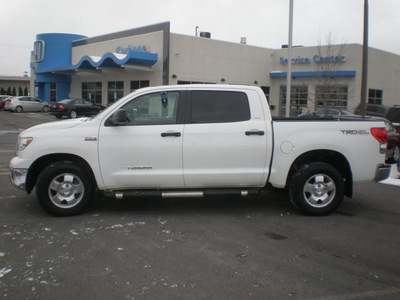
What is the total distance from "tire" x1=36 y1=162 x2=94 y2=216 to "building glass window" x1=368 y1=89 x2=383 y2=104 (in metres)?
30.0

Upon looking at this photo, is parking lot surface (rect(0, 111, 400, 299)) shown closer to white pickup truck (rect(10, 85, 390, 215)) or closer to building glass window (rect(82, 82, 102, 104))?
white pickup truck (rect(10, 85, 390, 215))

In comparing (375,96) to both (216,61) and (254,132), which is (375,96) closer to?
(216,61)

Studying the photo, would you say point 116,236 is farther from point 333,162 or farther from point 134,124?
point 333,162

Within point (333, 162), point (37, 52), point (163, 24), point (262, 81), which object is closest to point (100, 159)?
point (333, 162)

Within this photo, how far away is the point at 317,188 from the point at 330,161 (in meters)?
0.65

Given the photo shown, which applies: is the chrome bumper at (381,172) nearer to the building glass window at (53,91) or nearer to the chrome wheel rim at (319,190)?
the chrome wheel rim at (319,190)

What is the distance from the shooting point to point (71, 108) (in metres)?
28.5

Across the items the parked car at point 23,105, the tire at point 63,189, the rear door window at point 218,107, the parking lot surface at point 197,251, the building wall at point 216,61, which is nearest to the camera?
the parking lot surface at point 197,251

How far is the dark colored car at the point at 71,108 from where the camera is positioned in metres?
28.2

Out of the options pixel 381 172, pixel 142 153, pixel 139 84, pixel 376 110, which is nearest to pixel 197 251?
pixel 142 153

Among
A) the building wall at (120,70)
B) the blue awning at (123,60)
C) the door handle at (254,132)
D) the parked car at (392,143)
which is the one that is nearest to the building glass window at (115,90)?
the building wall at (120,70)

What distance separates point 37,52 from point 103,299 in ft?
129

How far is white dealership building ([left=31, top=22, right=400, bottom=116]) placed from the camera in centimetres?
2750

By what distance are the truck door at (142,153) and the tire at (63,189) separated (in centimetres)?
35
